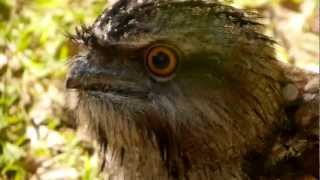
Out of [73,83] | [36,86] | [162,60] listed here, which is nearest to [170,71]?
[162,60]

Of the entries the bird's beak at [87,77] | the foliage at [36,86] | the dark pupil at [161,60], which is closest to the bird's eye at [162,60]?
the dark pupil at [161,60]

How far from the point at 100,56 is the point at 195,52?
36 centimetres

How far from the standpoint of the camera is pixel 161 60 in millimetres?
2984

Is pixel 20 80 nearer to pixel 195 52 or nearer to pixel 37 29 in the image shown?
pixel 37 29

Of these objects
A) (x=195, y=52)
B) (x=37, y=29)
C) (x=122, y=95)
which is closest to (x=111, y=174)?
(x=122, y=95)

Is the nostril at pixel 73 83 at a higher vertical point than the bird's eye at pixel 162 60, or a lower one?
lower

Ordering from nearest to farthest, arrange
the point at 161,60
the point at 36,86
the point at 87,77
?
the point at 161,60 → the point at 87,77 → the point at 36,86

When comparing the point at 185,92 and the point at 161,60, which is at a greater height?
the point at 161,60

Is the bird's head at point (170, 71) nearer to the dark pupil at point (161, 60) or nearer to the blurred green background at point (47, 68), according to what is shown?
the dark pupil at point (161, 60)

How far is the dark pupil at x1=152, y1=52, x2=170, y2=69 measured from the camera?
A: 299 centimetres

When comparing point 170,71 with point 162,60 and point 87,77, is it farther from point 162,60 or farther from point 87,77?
point 87,77

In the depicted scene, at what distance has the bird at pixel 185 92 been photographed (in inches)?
118

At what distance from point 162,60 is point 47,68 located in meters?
2.23

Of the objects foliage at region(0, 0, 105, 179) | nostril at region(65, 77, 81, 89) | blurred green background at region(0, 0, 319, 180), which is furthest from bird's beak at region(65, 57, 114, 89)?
blurred green background at region(0, 0, 319, 180)
